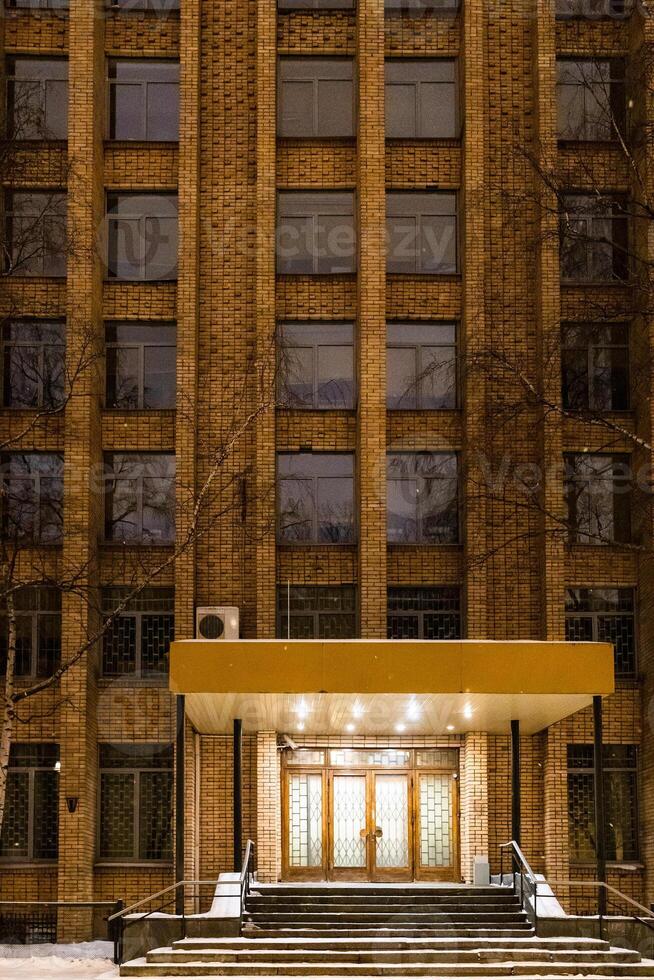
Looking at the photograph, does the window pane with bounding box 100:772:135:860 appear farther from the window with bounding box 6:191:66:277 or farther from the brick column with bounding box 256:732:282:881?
the window with bounding box 6:191:66:277

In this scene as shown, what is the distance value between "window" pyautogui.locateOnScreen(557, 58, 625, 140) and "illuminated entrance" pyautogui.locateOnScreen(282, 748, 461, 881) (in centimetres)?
1277

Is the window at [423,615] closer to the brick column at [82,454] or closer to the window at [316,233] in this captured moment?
the brick column at [82,454]

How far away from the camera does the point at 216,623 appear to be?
2522 centimetres

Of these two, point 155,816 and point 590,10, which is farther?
point 590,10

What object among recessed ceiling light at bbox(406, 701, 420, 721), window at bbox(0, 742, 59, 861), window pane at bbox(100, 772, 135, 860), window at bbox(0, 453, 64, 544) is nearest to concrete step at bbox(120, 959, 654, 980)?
recessed ceiling light at bbox(406, 701, 420, 721)

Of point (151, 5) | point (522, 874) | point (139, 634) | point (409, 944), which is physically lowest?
point (409, 944)

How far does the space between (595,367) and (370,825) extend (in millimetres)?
10018

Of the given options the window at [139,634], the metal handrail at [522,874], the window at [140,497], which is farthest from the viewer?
the window at [140,497]

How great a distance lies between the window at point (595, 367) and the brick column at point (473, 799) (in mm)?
6940

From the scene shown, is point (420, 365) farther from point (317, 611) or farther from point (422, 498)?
point (317, 611)

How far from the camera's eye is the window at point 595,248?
27469 mm

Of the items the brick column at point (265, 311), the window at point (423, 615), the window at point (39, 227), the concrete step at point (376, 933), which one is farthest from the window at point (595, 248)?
the concrete step at point (376, 933)

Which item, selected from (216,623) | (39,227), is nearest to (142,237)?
(39,227)

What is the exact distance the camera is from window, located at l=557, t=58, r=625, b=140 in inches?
1097
